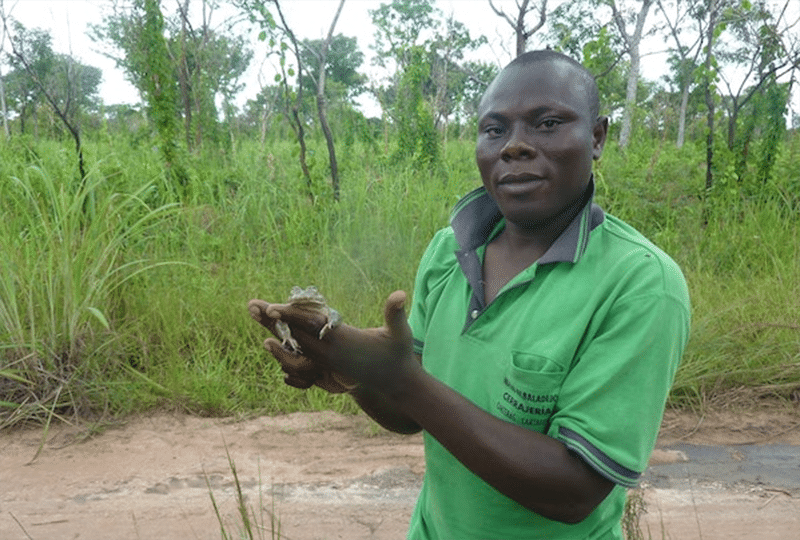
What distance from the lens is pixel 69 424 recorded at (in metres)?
3.25

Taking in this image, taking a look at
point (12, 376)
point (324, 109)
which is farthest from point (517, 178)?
Answer: point (324, 109)

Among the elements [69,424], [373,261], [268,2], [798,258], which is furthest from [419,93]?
[69,424]

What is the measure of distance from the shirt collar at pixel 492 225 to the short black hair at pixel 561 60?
0.11 metres

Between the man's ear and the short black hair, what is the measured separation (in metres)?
0.02

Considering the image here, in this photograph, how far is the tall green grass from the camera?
340 centimetres

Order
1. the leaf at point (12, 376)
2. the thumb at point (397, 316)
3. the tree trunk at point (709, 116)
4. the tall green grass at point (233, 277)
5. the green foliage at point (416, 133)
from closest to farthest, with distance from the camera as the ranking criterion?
the thumb at point (397, 316), the leaf at point (12, 376), the tall green grass at point (233, 277), the tree trunk at point (709, 116), the green foliage at point (416, 133)

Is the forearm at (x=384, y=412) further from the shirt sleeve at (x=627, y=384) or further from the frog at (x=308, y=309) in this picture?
the shirt sleeve at (x=627, y=384)

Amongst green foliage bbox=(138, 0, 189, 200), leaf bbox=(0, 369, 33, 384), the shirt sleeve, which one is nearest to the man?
the shirt sleeve

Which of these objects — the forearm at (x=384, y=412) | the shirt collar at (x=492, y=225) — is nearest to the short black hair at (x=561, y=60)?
the shirt collar at (x=492, y=225)

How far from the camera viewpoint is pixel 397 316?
848 millimetres

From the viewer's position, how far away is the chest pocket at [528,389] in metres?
0.94

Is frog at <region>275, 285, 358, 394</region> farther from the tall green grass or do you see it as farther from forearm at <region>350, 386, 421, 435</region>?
the tall green grass

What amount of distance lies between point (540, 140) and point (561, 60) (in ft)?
0.41

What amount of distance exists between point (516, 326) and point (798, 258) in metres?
3.94
